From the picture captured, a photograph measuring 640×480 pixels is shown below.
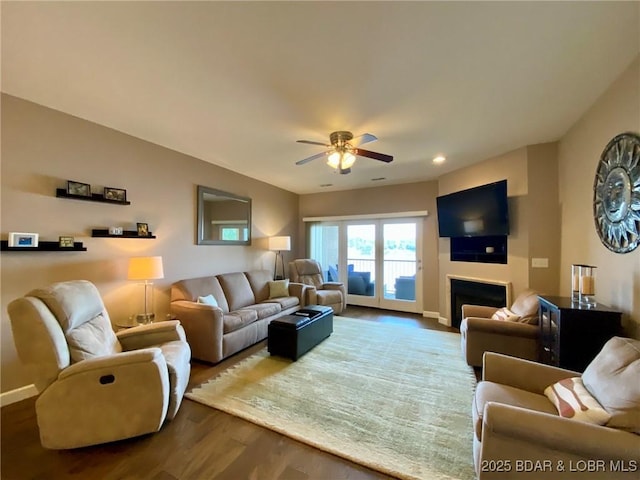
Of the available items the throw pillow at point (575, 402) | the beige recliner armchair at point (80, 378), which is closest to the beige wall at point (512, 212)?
the throw pillow at point (575, 402)

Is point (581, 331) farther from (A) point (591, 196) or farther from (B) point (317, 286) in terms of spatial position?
(B) point (317, 286)

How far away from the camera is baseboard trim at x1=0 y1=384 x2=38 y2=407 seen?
2.27m

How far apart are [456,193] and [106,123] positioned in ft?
15.7

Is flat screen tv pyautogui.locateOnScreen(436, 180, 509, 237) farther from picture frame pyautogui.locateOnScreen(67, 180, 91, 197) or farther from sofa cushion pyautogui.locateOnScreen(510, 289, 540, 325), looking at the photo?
picture frame pyautogui.locateOnScreen(67, 180, 91, 197)

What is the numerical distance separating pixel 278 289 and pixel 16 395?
3.16 m

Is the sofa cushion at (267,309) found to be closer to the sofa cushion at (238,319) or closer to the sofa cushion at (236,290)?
the sofa cushion at (238,319)

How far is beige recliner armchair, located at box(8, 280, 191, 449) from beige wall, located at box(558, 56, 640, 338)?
11.7 feet

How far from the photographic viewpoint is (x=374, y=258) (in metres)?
5.87

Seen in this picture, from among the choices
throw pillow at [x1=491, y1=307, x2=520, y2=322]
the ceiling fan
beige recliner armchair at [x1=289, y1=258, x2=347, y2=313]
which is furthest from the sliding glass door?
the ceiling fan

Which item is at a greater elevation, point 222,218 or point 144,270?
point 222,218

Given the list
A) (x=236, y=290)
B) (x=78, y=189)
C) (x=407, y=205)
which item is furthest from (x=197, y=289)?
(x=407, y=205)

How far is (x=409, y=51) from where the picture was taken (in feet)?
5.73

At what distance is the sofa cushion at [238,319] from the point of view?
3.22 metres

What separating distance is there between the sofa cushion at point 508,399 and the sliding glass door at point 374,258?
3.69 meters
